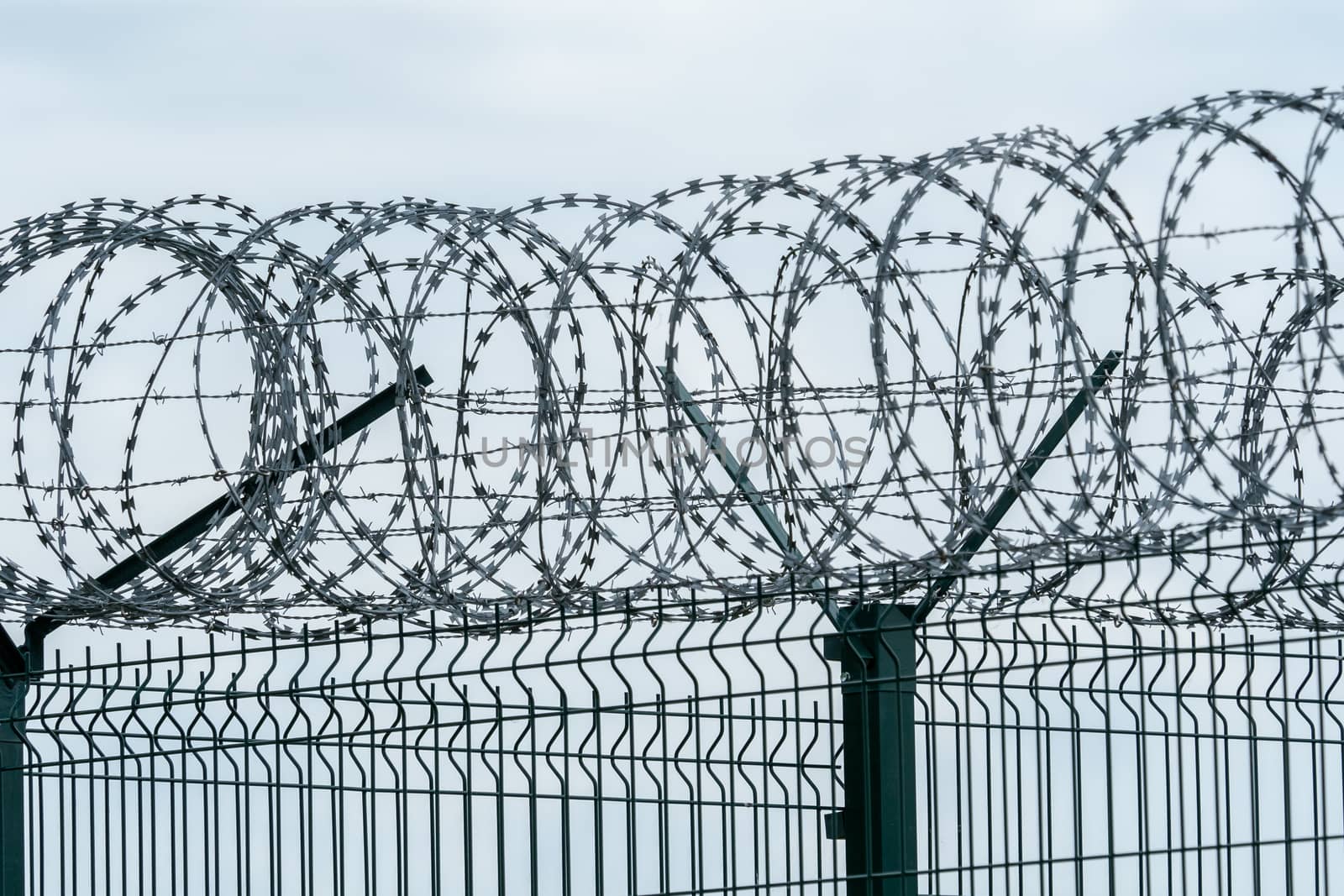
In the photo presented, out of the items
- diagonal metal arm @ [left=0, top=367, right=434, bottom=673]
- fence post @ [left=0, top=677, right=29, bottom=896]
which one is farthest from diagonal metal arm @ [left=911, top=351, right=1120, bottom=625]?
fence post @ [left=0, top=677, right=29, bottom=896]

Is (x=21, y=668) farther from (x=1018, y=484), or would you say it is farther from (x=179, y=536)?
(x=1018, y=484)

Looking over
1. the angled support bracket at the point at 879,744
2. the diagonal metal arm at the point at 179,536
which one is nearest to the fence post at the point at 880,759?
the angled support bracket at the point at 879,744

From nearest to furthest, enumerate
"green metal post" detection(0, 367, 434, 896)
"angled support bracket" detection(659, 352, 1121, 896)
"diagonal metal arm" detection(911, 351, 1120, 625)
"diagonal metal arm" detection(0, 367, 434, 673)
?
"diagonal metal arm" detection(911, 351, 1120, 625) → "angled support bracket" detection(659, 352, 1121, 896) → "diagonal metal arm" detection(0, 367, 434, 673) → "green metal post" detection(0, 367, 434, 896)

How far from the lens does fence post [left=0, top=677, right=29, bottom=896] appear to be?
36.6 ft

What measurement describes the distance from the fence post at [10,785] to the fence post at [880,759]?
15.1 feet

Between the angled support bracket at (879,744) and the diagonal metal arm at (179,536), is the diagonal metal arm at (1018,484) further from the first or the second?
the diagonal metal arm at (179,536)

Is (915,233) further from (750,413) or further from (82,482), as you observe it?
(82,482)

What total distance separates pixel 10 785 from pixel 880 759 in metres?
4.92

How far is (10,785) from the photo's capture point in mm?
11195

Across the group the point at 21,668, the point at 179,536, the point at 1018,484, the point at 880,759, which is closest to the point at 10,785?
the point at 21,668

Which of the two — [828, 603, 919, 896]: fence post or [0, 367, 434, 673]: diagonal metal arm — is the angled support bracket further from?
[0, 367, 434, 673]: diagonal metal arm

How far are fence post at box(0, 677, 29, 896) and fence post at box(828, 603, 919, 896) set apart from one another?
459 centimetres

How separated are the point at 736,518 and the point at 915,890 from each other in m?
1.75

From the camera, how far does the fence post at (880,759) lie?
8.91m
